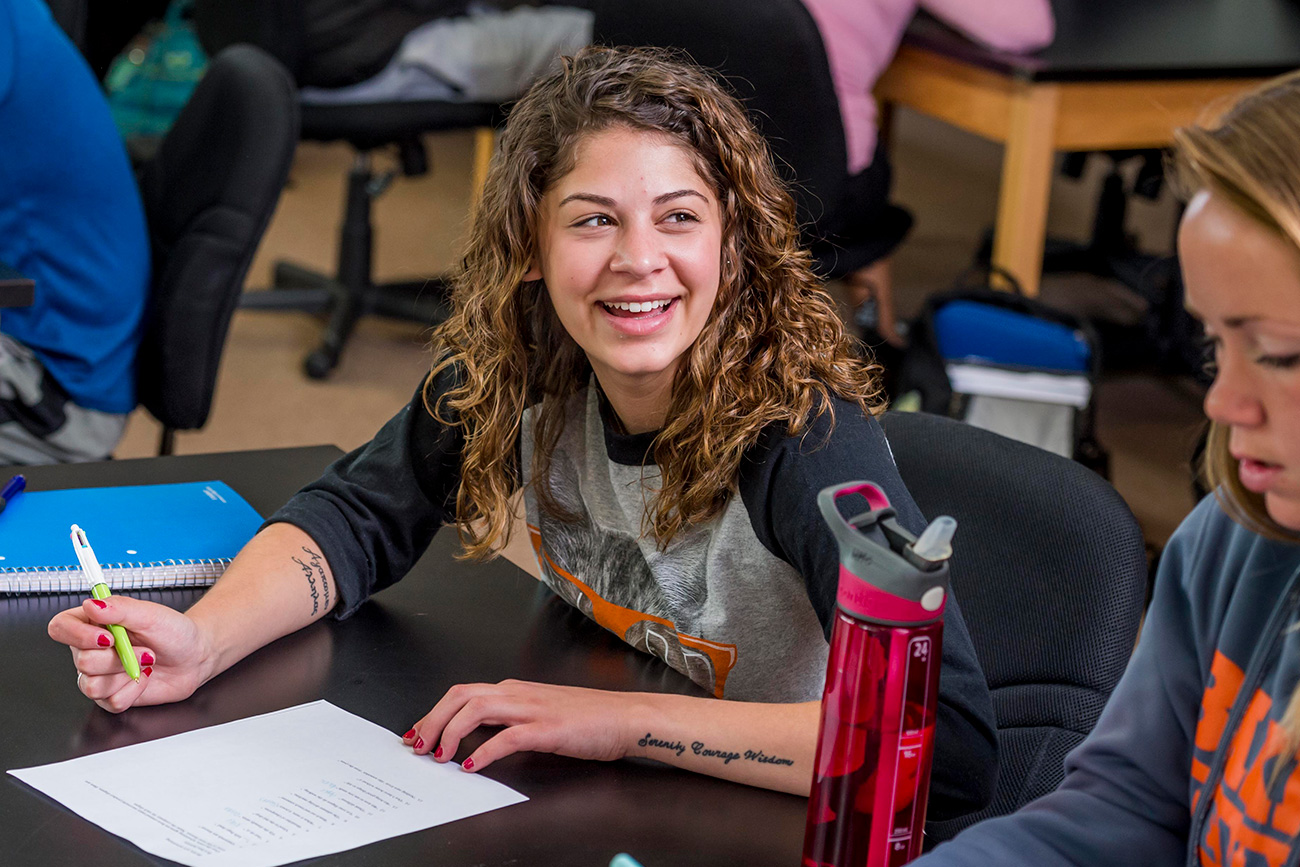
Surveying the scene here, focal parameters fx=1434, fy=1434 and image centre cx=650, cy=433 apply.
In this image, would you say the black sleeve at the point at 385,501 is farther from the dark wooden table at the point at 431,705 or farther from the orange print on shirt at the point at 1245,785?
the orange print on shirt at the point at 1245,785

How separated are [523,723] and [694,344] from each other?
0.38 m

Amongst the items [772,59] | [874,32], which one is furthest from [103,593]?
[874,32]

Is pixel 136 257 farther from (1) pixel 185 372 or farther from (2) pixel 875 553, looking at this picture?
(2) pixel 875 553

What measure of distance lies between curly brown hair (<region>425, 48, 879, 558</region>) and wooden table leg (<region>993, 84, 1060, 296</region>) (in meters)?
1.53

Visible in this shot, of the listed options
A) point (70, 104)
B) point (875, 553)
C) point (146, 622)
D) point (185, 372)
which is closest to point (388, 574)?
point (146, 622)

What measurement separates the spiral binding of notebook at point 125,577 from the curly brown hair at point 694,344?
0.75 ft

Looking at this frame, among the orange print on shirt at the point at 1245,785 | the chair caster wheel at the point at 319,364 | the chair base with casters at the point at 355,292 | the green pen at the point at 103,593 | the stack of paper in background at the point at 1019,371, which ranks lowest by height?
the chair caster wheel at the point at 319,364

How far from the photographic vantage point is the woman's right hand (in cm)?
99

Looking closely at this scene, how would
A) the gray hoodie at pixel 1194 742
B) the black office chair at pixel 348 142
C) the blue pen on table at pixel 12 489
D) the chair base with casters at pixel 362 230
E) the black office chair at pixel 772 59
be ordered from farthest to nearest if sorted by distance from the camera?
the chair base with casters at pixel 362 230 < the black office chair at pixel 348 142 < the black office chair at pixel 772 59 < the blue pen on table at pixel 12 489 < the gray hoodie at pixel 1194 742

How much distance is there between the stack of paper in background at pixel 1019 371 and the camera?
103 inches

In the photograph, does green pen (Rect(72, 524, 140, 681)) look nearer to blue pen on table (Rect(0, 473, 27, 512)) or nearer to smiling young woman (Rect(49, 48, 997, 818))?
smiling young woman (Rect(49, 48, 997, 818))

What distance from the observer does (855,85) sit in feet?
9.69

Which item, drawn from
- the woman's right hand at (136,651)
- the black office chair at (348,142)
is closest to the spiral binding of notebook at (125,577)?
the woman's right hand at (136,651)

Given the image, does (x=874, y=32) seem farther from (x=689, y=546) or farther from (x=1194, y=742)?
(x=1194, y=742)
